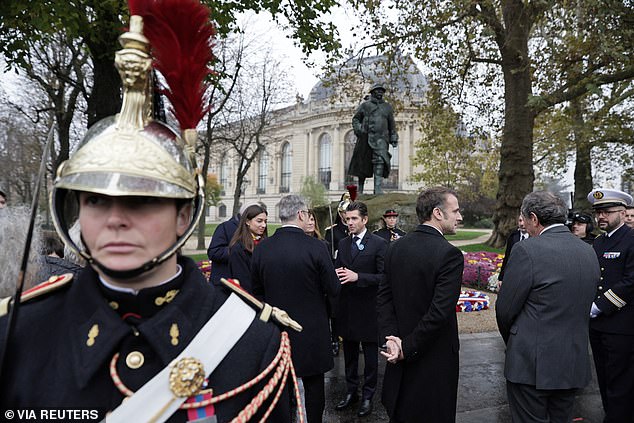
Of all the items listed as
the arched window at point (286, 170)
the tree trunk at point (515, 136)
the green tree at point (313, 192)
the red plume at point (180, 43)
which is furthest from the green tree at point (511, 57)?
the arched window at point (286, 170)

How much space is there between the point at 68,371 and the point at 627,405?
15.8 feet

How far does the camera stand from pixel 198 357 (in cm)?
148

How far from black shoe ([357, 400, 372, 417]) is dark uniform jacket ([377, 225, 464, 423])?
134cm

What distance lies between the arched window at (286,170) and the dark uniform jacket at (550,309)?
68.6 meters

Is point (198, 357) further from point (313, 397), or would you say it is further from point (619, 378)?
point (619, 378)

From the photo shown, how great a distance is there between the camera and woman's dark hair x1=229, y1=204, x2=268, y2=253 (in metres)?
5.18

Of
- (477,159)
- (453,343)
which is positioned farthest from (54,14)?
(477,159)

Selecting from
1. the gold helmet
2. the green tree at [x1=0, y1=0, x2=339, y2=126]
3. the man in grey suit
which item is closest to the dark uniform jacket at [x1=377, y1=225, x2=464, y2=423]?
the man in grey suit

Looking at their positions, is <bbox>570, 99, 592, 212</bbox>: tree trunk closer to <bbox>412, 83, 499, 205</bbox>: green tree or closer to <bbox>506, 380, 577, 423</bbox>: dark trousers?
<bbox>412, 83, 499, 205</bbox>: green tree

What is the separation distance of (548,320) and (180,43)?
Result: 3083mm

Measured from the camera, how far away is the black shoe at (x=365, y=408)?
4939 mm

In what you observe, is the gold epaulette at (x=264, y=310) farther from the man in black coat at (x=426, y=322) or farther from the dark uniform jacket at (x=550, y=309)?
the dark uniform jacket at (x=550, y=309)

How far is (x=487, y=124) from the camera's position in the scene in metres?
18.1

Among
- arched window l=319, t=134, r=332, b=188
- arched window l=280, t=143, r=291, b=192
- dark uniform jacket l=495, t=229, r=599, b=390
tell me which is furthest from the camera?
arched window l=280, t=143, r=291, b=192
